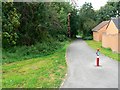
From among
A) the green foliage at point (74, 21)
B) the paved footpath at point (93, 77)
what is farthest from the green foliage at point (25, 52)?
the green foliage at point (74, 21)

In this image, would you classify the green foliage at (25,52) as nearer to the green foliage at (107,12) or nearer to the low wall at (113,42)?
the low wall at (113,42)

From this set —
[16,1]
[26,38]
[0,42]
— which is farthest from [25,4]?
[0,42]

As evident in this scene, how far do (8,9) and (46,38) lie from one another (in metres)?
8.70

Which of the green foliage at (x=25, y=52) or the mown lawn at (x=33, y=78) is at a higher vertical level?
the green foliage at (x=25, y=52)

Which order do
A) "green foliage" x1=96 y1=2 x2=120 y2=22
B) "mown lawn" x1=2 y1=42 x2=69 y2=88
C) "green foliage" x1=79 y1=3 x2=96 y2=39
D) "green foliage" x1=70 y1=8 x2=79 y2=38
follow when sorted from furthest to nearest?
"green foliage" x1=79 y1=3 x2=96 y2=39 → "green foliage" x1=70 y1=8 x2=79 y2=38 → "green foliage" x1=96 y1=2 x2=120 y2=22 → "mown lawn" x1=2 y1=42 x2=69 y2=88

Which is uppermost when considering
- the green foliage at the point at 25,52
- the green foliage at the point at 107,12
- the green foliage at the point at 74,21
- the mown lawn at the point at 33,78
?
the green foliage at the point at 107,12

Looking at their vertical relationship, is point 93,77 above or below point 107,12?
below

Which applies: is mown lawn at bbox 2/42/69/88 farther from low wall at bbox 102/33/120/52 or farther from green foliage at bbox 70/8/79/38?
green foliage at bbox 70/8/79/38

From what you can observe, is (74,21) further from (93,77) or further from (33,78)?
(33,78)

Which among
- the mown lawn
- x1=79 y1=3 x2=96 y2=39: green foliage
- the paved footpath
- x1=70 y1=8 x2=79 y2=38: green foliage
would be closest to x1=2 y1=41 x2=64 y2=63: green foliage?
the mown lawn

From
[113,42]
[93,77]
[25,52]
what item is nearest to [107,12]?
[113,42]

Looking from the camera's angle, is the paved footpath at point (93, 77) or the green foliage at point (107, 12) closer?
the paved footpath at point (93, 77)

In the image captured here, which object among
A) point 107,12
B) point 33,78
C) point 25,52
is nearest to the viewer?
point 33,78

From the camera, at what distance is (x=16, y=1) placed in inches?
933
